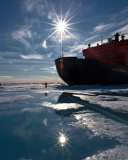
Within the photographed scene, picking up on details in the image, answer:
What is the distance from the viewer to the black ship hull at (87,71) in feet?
A: 58.3

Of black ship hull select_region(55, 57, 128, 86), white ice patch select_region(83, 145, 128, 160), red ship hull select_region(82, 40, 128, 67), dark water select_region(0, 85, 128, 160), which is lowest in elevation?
dark water select_region(0, 85, 128, 160)

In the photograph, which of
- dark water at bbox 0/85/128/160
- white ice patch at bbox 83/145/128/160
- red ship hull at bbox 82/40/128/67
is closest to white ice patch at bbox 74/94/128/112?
dark water at bbox 0/85/128/160

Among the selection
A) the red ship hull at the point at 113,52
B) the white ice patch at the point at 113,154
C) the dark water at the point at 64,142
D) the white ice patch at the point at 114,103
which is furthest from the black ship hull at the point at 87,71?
the white ice patch at the point at 113,154

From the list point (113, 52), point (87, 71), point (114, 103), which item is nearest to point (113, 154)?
point (114, 103)

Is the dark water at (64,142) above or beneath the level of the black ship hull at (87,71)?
beneath

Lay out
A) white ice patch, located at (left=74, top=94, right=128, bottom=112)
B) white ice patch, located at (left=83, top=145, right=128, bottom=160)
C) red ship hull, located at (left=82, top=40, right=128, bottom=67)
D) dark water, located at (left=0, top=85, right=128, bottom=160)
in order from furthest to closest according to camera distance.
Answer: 1. red ship hull, located at (left=82, top=40, right=128, bottom=67)
2. white ice patch, located at (left=74, top=94, right=128, bottom=112)
3. dark water, located at (left=0, top=85, right=128, bottom=160)
4. white ice patch, located at (left=83, top=145, right=128, bottom=160)

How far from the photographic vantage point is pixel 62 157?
166cm

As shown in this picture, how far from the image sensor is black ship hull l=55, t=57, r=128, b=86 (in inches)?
699

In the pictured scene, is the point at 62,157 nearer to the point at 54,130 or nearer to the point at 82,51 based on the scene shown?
the point at 54,130

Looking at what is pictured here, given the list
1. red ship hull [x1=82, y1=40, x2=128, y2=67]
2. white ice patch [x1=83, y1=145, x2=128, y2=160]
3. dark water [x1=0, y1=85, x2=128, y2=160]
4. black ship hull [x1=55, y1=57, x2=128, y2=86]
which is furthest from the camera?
red ship hull [x1=82, y1=40, x2=128, y2=67]

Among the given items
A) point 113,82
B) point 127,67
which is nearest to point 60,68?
point 113,82

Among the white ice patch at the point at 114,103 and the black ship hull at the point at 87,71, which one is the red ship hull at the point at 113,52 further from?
the white ice patch at the point at 114,103

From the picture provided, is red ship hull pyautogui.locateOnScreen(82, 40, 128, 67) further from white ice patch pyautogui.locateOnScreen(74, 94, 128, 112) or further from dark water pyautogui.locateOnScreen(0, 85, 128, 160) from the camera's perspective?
dark water pyautogui.locateOnScreen(0, 85, 128, 160)

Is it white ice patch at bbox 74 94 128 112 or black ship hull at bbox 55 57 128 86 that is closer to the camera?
white ice patch at bbox 74 94 128 112
